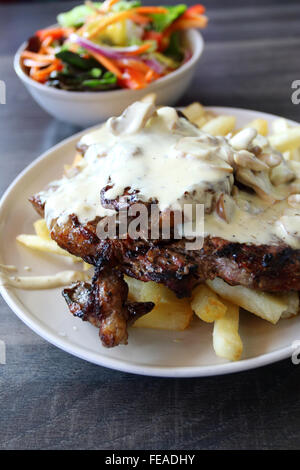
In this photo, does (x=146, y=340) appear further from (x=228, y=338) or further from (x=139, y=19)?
(x=139, y=19)

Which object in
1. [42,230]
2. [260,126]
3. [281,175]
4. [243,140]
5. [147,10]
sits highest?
[147,10]

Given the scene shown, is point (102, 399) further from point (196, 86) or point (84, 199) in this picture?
point (196, 86)

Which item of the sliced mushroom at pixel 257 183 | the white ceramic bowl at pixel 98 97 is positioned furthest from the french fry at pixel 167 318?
the white ceramic bowl at pixel 98 97

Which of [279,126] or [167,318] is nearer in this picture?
[167,318]

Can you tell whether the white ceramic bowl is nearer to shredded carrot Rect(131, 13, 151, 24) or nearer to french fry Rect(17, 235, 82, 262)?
shredded carrot Rect(131, 13, 151, 24)

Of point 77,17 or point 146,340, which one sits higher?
point 77,17

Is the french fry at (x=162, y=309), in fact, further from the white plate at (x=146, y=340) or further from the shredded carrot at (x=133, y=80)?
the shredded carrot at (x=133, y=80)

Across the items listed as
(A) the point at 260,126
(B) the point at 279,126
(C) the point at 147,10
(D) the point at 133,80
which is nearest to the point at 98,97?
(D) the point at 133,80
